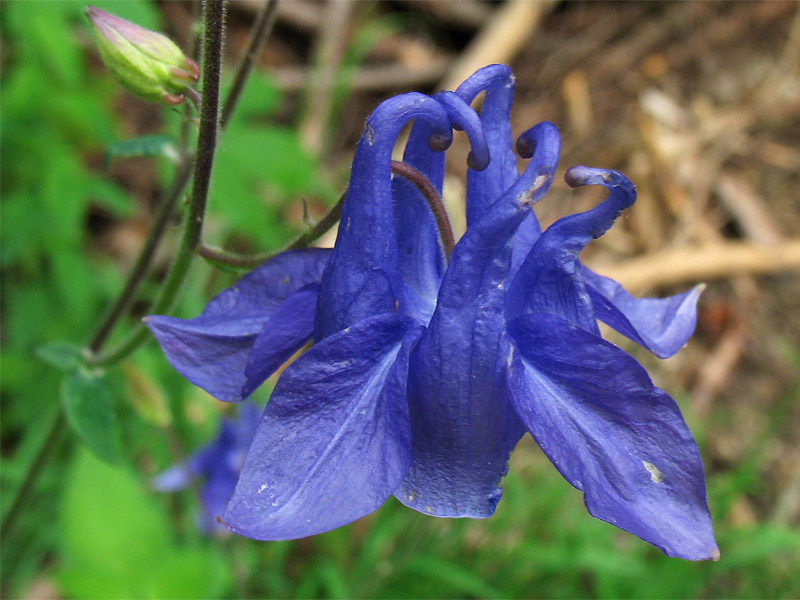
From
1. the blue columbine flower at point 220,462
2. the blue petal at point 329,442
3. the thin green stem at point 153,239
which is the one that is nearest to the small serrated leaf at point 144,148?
the thin green stem at point 153,239

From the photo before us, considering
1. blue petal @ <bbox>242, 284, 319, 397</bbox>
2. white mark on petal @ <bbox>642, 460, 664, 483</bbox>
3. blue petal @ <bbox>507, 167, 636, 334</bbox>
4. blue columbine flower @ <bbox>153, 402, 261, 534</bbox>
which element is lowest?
blue columbine flower @ <bbox>153, 402, 261, 534</bbox>

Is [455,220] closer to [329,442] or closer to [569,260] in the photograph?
[569,260]

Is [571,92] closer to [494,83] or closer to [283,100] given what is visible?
[283,100]

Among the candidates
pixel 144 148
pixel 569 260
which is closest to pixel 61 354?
pixel 144 148

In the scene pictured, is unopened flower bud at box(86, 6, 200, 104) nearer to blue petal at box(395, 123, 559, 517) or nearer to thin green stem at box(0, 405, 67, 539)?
blue petal at box(395, 123, 559, 517)

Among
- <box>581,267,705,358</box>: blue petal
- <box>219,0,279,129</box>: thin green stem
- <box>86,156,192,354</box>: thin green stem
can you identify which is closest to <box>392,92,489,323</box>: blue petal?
<box>581,267,705,358</box>: blue petal

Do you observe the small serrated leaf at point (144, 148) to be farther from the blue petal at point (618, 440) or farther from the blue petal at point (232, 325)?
the blue petal at point (618, 440)

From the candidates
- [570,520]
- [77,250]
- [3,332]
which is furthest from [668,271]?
[3,332]
